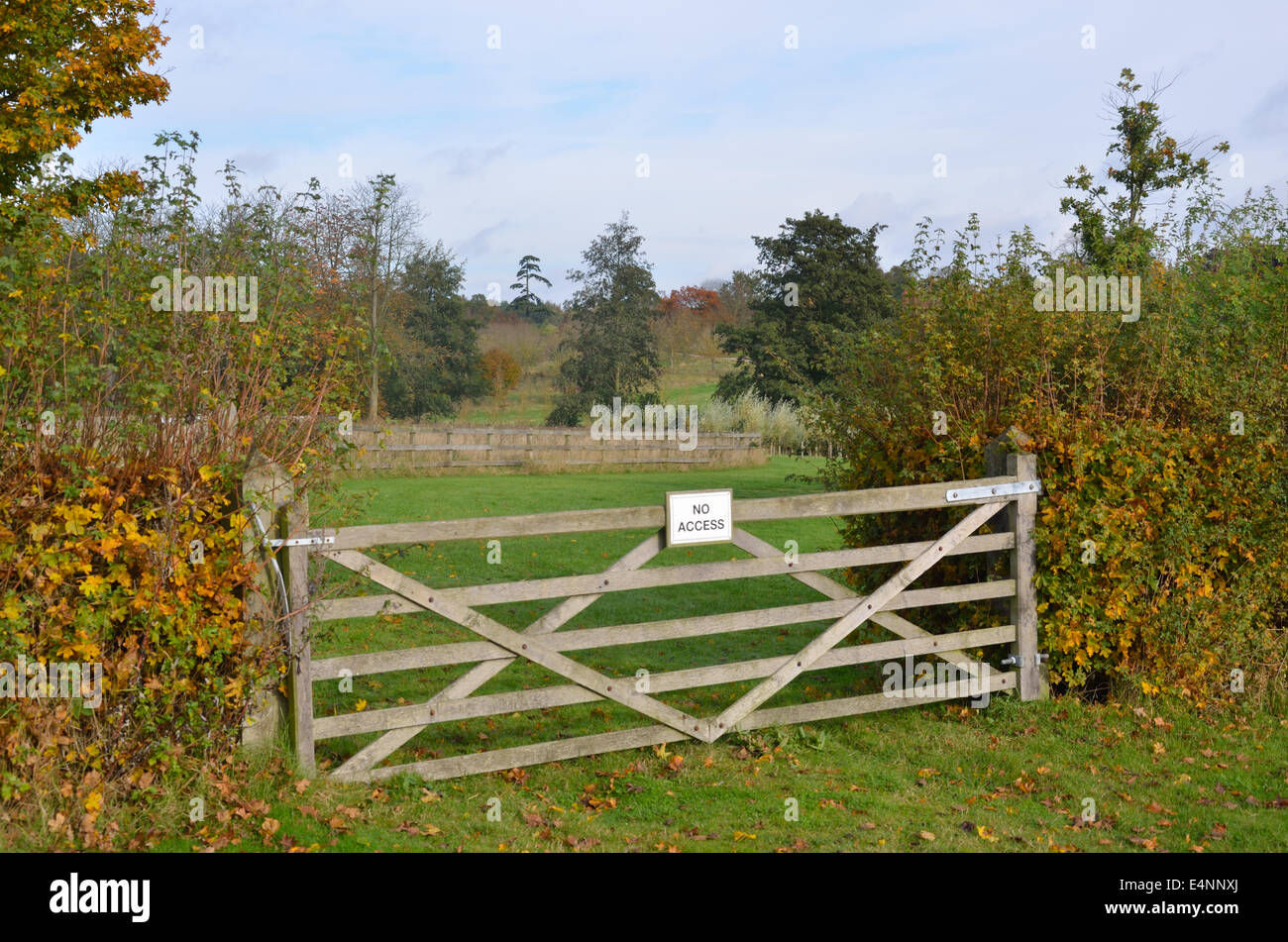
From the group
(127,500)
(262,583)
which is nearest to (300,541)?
(262,583)

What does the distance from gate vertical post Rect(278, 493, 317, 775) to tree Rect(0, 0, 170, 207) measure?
10021mm

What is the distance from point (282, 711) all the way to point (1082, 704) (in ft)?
17.5

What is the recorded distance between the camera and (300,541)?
5.18 m

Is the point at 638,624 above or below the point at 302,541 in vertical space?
below

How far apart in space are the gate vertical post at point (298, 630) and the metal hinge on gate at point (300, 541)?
0.10 ft

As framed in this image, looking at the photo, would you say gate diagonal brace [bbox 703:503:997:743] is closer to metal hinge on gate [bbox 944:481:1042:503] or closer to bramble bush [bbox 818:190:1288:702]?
metal hinge on gate [bbox 944:481:1042:503]

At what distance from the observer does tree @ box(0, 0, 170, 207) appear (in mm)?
13383

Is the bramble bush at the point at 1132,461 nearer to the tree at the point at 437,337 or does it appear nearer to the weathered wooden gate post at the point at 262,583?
the weathered wooden gate post at the point at 262,583

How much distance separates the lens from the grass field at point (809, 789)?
4984 mm

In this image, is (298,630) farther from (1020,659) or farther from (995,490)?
(1020,659)

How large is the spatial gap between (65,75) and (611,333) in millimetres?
Answer: 25608

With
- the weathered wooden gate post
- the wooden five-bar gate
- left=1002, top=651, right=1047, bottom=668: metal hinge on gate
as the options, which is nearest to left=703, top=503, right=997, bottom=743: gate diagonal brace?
the wooden five-bar gate

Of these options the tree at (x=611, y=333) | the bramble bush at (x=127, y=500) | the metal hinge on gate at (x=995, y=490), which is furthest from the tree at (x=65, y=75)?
the tree at (x=611, y=333)

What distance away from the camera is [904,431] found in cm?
776
